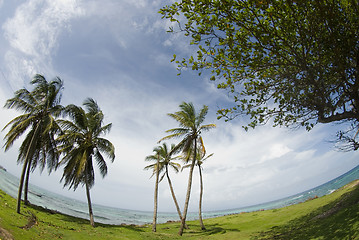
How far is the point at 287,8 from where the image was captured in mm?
6926

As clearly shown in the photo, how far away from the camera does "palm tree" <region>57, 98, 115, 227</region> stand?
68.2ft

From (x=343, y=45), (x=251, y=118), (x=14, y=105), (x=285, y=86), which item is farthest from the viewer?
(x=14, y=105)

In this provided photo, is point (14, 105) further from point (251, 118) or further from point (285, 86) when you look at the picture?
point (285, 86)

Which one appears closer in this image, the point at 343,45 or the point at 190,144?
the point at 343,45

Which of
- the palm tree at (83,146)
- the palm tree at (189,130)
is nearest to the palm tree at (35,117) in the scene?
the palm tree at (83,146)

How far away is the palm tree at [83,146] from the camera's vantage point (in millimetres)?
20797

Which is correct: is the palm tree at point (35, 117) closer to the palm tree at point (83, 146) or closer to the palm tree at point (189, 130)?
the palm tree at point (83, 146)

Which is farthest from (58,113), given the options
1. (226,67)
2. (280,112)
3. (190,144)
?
(280,112)

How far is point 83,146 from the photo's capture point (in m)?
21.3

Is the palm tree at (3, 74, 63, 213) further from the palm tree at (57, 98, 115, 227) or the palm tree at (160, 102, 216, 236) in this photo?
the palm tree at (160, 102, 216, 236)

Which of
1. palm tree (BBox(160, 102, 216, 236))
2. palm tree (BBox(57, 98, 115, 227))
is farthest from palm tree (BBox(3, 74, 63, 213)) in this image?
palm tree (BBox(160, 102, 216, 236))

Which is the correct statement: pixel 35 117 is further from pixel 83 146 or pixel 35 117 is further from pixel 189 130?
pixel 189 130

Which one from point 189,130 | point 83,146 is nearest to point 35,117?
point 83,146

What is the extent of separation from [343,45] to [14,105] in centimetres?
2434
